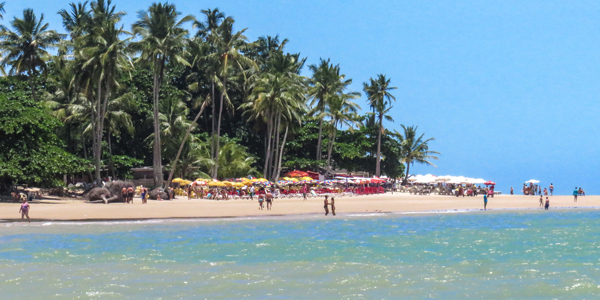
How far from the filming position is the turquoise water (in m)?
11.4

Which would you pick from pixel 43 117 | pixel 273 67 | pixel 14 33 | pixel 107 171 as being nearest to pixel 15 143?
pixel 43 117

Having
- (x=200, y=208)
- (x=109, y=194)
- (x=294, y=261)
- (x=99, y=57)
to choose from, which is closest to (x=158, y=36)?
(x=99, y=57)

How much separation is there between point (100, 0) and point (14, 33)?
614 cm

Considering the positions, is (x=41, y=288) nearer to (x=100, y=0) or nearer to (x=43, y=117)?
(x=43, y=117)

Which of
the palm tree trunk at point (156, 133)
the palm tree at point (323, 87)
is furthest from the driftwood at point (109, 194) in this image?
the palm tree at point (323, 87)

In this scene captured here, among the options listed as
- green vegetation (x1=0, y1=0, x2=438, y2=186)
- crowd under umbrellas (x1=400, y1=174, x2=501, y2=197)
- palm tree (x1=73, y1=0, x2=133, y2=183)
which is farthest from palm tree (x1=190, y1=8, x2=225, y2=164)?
crowd under umbrellas (x1=400, y1=174, x2=501, y2=197)

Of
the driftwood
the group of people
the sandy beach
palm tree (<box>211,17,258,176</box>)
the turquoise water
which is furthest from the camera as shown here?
palm tree (<box>211,17,258,176</box>)

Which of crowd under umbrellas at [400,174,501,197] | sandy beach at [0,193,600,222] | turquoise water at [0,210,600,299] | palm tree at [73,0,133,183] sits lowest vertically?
turquoise water at [0,210,600,299]

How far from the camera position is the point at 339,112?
57188 millimetres

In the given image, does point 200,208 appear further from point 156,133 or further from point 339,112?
point 339,112

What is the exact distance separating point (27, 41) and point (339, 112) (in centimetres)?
2815

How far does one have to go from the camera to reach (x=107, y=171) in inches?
1842

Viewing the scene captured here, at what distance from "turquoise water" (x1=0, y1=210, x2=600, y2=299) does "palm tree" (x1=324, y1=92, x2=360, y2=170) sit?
3128 centimetres

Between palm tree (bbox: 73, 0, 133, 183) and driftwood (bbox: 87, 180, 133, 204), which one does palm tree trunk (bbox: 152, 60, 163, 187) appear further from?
driftwood (bbox: 87, 180, 133, 204)
